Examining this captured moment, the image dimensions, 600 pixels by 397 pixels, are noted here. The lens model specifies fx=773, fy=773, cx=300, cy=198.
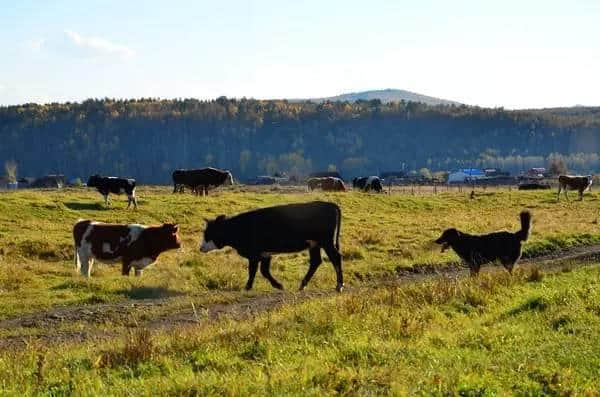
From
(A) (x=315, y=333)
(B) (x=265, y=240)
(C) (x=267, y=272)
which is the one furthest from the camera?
(B) (x=265, y=240)

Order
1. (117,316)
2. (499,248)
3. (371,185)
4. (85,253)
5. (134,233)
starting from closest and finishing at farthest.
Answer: (117,316)
(499,248)
(85,253)
(134,233)
(371,185)

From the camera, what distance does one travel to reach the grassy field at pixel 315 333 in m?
8.20

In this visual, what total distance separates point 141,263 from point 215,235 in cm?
198

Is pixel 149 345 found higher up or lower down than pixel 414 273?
higher up

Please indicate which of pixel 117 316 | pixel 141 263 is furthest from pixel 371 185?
pixel 117 316

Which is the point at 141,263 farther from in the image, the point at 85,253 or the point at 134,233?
the point at 85,253

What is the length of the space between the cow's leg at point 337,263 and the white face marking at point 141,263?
4.62m

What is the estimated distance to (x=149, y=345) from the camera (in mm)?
9586

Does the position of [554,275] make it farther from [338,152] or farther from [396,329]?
[338,152]

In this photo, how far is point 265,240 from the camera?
18.7m

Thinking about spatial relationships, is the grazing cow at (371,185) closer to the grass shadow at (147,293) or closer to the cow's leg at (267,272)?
the cow's leg at (267,272)

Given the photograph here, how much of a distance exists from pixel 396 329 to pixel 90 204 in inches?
1046

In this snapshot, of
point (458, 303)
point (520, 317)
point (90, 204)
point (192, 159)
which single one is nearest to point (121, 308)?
point (458, 303)

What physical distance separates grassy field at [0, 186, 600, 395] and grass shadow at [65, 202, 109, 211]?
32.7 ft
